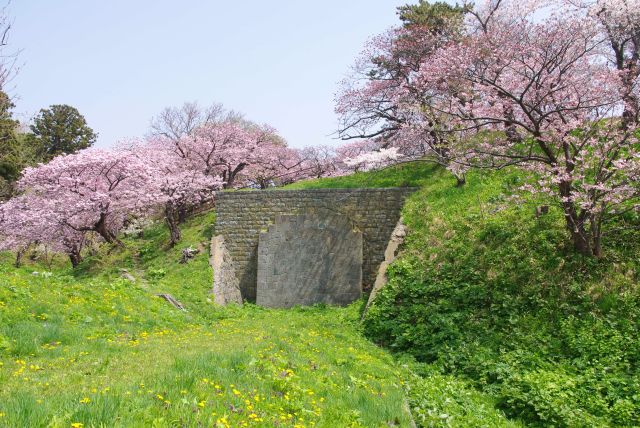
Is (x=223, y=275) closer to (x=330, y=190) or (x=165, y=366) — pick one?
(x=330, y=190)

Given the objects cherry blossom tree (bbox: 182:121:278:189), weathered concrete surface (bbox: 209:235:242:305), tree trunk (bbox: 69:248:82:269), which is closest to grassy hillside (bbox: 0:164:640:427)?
weathered concrete surface (bbox: 209:235:242:305)

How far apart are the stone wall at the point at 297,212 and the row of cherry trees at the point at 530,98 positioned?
10.7 ft

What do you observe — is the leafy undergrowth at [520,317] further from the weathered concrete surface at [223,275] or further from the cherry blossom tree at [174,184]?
the cherry blossom tree at [174,184]

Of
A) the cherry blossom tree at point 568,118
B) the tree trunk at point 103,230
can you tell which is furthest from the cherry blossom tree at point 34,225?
the cherry blossom tree at point 568,118

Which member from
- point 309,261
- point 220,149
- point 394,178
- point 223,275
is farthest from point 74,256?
point 394,178

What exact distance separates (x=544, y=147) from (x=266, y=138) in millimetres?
25062

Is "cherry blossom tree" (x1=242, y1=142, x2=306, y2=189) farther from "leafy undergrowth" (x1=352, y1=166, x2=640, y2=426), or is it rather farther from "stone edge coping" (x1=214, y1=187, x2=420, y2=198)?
"leafy undergrowth" (x1=352, y1=166, x2=640, y2=426)

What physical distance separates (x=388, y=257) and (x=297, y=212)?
5.70 m

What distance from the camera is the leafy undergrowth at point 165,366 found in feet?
13.7

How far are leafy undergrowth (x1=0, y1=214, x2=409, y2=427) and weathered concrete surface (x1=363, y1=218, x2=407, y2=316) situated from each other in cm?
111

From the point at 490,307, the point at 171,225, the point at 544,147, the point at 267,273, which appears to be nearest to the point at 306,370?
the point at 490,307

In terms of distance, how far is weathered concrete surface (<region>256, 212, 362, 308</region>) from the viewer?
1859 cm

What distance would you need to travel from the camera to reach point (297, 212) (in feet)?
65.4

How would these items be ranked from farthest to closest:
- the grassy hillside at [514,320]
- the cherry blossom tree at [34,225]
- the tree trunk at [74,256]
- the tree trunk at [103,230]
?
the tree trunk at [74,256] < the tree trunk at [103,230] < the cherry blossom tree at [34,225] < the grassy hillside at [514,320]
